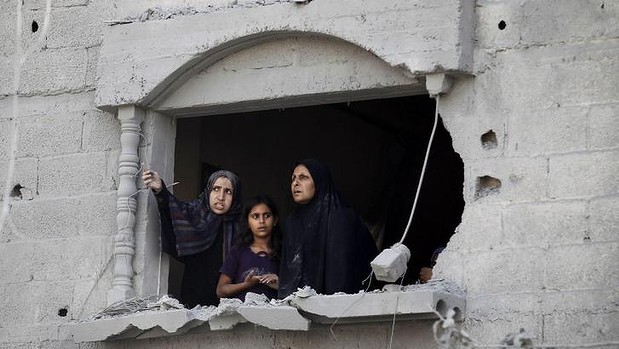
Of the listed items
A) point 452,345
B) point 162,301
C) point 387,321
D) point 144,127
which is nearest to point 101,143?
point 144,127

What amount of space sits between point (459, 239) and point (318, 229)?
0.89 metres

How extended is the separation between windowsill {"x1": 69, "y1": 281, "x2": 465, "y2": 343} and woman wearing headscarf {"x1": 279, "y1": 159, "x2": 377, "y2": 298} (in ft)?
1.45

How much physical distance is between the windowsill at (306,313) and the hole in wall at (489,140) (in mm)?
708

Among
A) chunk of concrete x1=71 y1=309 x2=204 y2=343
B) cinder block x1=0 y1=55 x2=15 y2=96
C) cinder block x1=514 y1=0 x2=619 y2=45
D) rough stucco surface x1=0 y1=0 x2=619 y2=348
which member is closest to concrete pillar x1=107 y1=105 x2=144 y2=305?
rough stucco surface x1=0 y1=0 x2=619 y2=348

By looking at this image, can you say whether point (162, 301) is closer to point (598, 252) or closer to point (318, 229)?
point (318, 229)

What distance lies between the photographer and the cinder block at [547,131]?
910 centimetres

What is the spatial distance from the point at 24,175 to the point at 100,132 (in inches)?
19.6

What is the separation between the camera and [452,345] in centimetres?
826

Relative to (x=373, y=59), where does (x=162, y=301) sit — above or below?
below

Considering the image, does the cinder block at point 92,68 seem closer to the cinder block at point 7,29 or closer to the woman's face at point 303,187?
the cinder block at point 7,29

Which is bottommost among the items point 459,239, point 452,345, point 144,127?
point 452,345

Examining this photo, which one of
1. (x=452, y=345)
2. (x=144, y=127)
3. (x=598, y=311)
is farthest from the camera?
(x=144, y=127)

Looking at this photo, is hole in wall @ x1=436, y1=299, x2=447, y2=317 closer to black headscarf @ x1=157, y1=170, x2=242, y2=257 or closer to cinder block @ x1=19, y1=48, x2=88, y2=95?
black headscarf @ x1=157, y1=170, x2=242, y2=257

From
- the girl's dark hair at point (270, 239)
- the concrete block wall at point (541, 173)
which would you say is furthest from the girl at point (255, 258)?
the concrete block wall at point (541, 173)
